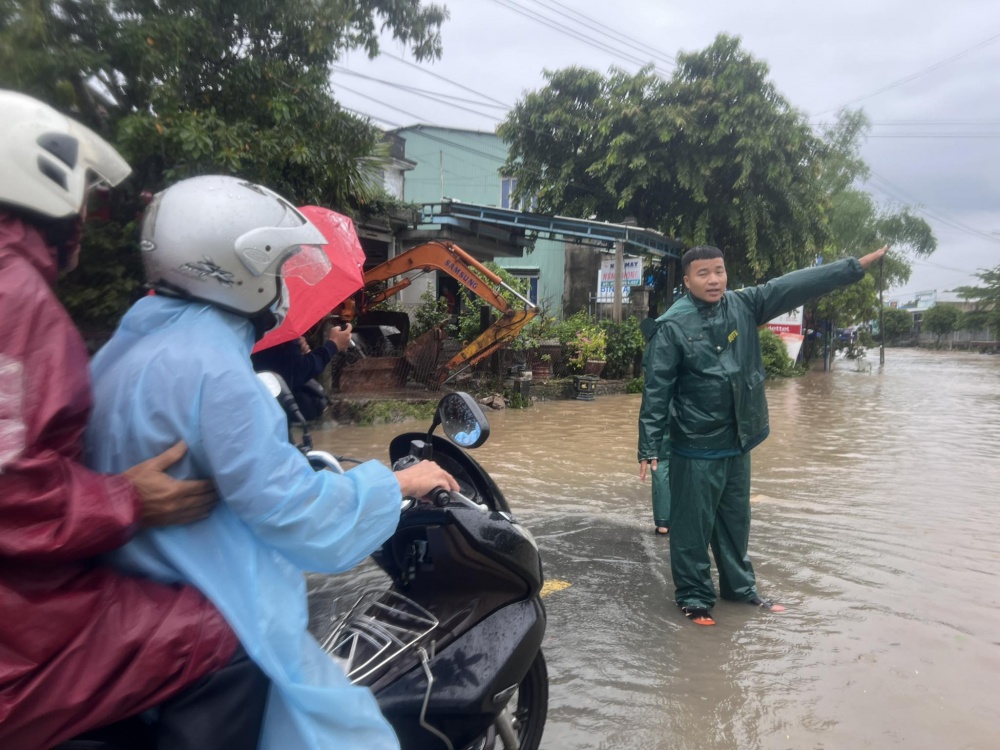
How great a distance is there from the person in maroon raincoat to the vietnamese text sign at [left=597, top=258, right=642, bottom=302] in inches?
588

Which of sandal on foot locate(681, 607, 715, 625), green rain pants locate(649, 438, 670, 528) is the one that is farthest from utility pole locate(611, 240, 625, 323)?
sandal on foot locate(681, 607, 715, 625)

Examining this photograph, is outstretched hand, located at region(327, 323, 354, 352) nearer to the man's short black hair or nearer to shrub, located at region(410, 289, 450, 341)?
the man's short black hair

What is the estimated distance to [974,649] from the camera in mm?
3332

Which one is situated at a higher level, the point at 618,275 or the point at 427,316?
the point at 618,275

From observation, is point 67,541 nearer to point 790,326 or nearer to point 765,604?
point 765,604

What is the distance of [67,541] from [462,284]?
990cm

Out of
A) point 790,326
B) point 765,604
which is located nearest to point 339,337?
point 765,604

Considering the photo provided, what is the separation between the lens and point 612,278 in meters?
18.9

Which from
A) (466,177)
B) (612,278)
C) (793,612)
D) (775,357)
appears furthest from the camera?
(466,177)

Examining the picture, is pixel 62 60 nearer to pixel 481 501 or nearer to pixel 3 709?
pixel 481 501

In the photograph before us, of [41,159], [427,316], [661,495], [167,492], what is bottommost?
[661,495]

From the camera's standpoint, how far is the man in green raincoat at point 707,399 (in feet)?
11.4

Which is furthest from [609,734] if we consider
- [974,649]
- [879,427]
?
[879,427]

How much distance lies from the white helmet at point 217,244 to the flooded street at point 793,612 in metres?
1.97
